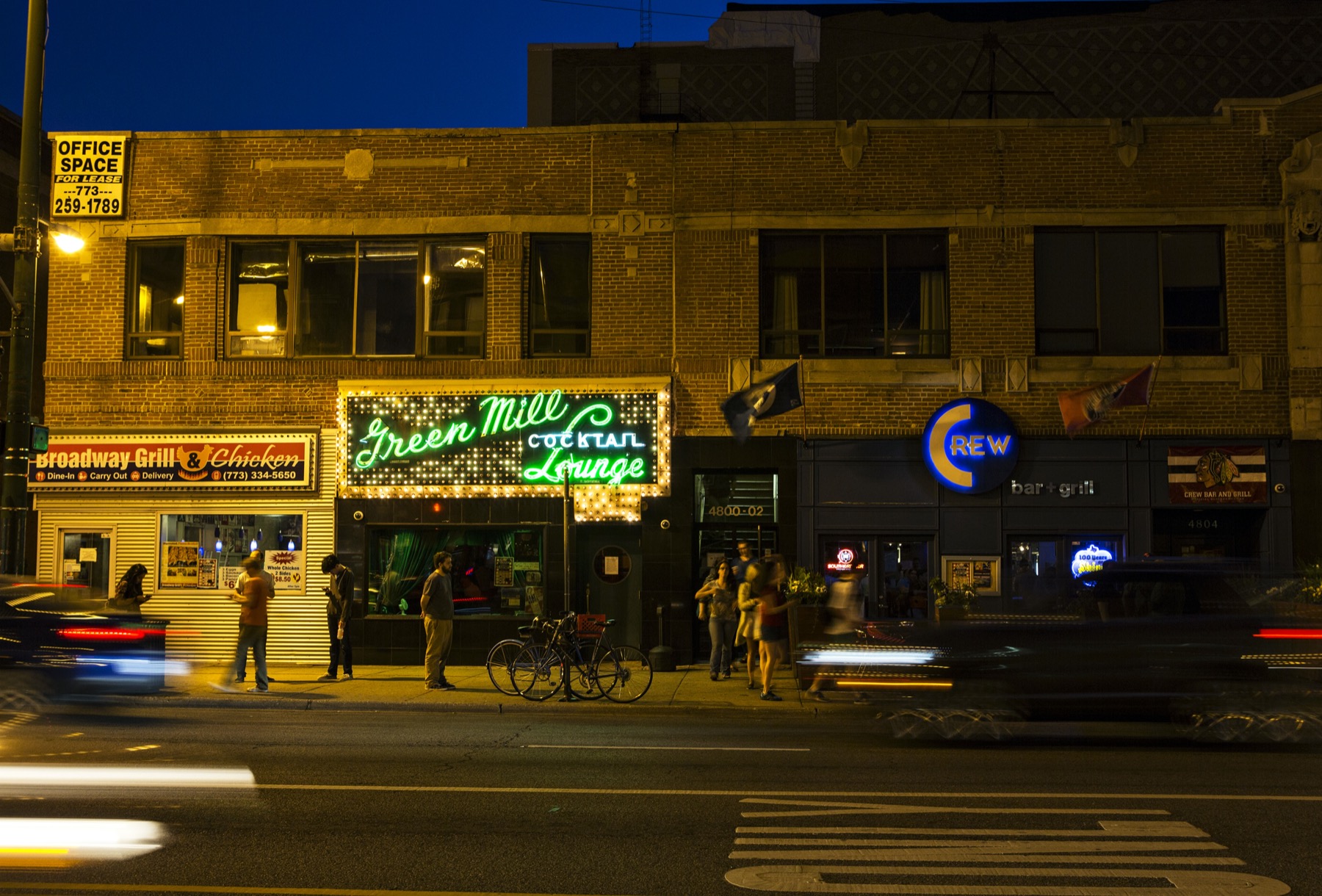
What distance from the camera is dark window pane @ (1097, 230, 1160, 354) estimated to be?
17984mm

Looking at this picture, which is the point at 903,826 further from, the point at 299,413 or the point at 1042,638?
the point at 299,413

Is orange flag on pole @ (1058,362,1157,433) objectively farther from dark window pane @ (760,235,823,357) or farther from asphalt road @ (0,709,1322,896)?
asphalt road @ (0,709,1322,896)

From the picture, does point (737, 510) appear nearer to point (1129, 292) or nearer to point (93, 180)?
point (1129, 292)

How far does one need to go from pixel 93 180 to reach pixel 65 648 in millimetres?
10798

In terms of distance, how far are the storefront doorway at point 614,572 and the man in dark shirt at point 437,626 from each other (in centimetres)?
314

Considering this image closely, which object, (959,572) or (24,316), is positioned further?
(959,572)

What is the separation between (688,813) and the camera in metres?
7.53

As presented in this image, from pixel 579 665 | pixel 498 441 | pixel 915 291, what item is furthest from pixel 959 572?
pixel 498 441

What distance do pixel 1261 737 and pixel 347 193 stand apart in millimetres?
15043

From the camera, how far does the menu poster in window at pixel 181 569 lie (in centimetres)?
1836

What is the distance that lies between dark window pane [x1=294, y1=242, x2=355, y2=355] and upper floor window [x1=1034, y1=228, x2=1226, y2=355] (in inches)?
438

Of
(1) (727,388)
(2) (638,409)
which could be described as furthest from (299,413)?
(1) (727,388)

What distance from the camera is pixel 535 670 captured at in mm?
14281

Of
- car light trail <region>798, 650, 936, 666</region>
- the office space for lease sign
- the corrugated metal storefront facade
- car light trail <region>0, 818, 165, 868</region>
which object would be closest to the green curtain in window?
the corrugated metal storefront facade
